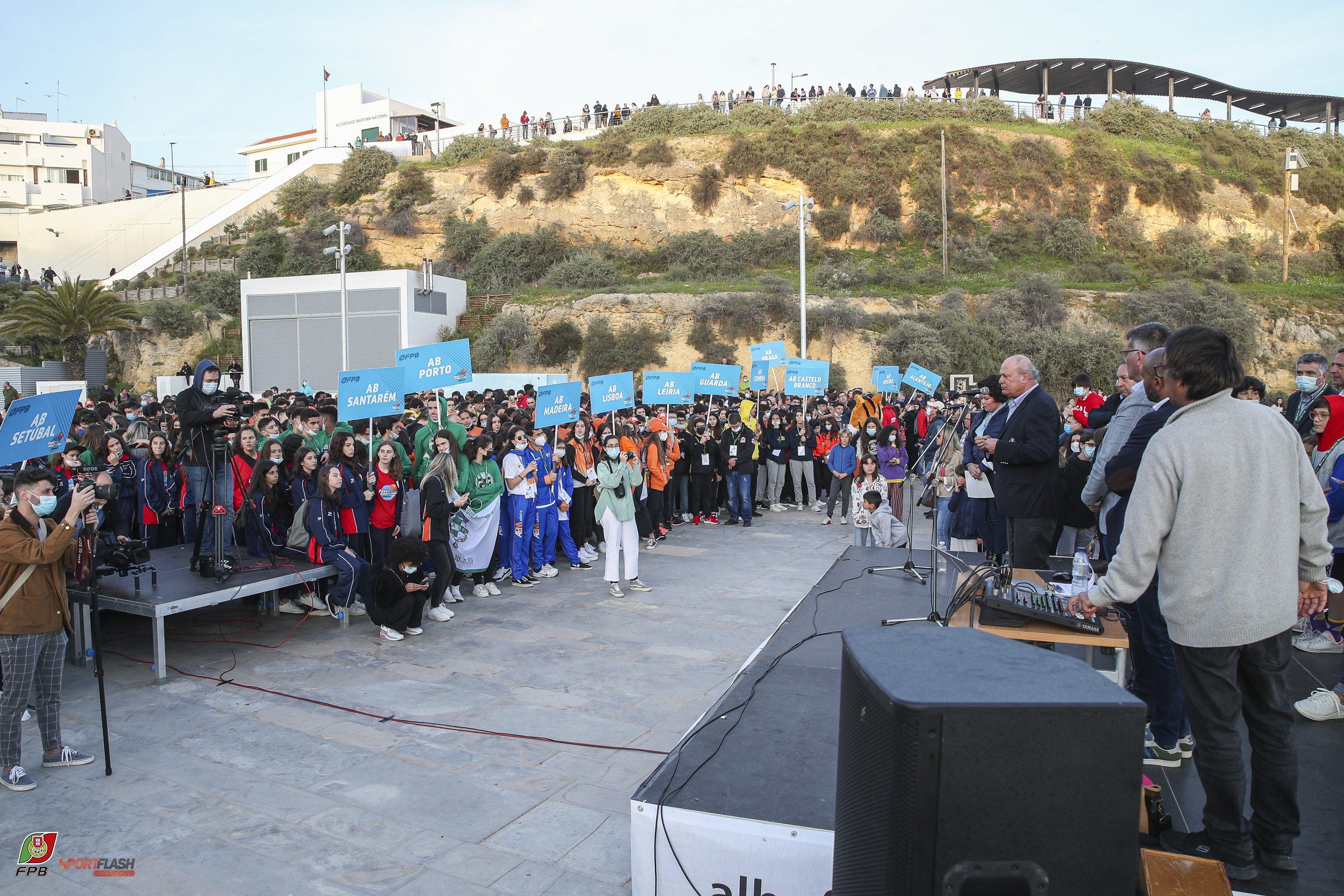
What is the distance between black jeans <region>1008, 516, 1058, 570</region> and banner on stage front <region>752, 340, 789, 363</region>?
12287 millimetres

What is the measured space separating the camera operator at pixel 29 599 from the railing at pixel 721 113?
49935 millimetres

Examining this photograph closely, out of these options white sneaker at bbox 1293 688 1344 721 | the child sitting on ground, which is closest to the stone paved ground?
the child sitting on ground

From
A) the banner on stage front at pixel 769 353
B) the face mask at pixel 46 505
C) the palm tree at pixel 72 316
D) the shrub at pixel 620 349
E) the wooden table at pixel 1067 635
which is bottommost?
the wooden table at pixel 1067 635

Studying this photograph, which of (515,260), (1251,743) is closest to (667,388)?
(1251,743)

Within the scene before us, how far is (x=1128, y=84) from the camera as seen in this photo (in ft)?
181

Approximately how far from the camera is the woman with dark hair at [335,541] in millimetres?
8133

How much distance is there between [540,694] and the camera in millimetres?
6520

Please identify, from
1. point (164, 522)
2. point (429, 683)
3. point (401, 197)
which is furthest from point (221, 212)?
point (429, 683)

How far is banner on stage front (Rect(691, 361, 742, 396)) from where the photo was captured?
16.3 meters

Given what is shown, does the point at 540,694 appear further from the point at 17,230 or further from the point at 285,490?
the point at 17,230

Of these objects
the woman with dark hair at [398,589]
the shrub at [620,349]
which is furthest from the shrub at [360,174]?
the woman with dark hair at [398,589]

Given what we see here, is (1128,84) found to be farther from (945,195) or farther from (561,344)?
(561,344)

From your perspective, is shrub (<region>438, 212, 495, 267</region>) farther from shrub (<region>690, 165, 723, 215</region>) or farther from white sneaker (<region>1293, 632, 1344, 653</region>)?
white sneaker (<region>1293, 632, 1344, 653</region>)

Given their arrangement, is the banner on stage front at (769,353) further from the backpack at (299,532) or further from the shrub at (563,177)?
the shrub at (563,177)
